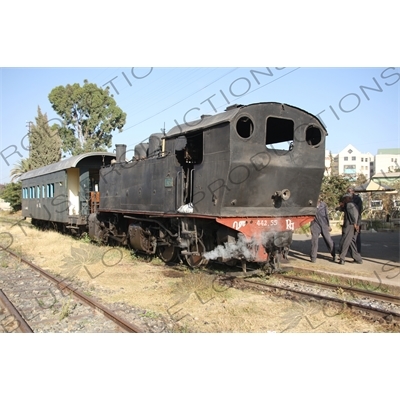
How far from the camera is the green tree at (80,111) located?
116 feet

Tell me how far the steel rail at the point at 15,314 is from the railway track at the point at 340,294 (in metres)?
3.82

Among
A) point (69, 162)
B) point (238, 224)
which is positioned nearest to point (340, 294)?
point (238, 224)

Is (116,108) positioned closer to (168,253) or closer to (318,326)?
(168,253)

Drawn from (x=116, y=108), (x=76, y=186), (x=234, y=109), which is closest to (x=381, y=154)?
(x=116, y=108)

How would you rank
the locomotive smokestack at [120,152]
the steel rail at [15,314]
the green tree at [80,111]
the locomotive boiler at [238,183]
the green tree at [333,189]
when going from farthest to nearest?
the green tree at [80,111], the green tree at [333,189], the locomotive smokestack at [120,152], the locomotive boiler at [238,183], the steel rail at [15,314]

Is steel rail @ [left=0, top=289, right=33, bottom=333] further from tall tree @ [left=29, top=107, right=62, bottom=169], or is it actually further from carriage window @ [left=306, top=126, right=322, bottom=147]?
tall tree @ [left=29, top=107, right=62, bottom=169]

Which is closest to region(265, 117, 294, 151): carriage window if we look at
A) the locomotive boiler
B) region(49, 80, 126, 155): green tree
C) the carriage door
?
the locomotive boiler

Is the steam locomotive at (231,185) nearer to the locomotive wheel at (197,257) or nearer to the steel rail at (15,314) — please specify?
the locomotive wheel at (197,257)

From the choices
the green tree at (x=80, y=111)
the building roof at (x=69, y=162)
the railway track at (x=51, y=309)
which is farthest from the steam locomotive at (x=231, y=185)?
the green tree at (x=80, y=111)

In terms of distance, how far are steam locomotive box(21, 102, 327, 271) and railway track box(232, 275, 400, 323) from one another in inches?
17.1

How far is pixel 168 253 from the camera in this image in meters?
9.90

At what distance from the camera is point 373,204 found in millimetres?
23688

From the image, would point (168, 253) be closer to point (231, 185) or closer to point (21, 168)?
point (231, 185)

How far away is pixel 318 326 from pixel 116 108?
34505 mm
